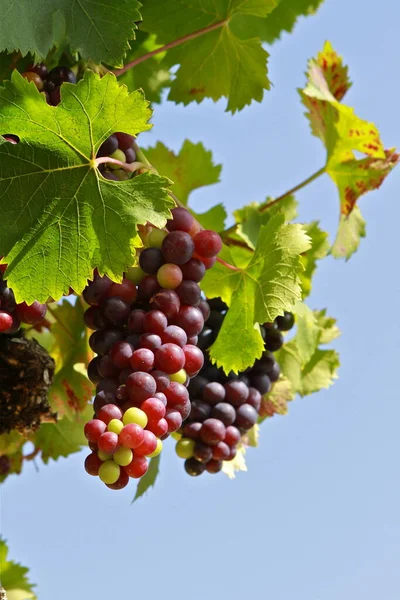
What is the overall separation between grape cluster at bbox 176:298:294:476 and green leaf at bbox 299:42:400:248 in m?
0.45

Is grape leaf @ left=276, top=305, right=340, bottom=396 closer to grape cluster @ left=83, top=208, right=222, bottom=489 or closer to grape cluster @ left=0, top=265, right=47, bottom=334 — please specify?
grape cluster @ left=83, top=208, right=222, bottom=489

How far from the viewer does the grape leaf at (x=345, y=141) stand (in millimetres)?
2066

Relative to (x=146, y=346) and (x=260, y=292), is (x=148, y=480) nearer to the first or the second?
(x=260, y=292)

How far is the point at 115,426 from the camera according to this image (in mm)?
1214

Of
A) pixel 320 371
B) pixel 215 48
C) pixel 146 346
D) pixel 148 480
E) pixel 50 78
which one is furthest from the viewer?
pixel 320 371

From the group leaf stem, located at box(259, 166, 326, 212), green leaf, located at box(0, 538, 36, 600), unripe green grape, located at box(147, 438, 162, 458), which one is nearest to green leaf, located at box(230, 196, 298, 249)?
leaf stem, located at box(259, 166, 326, 212)

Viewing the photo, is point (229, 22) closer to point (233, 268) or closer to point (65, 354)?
point (233, 268)

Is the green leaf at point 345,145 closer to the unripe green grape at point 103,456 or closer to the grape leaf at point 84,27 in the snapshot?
the grape leaf at point 84,27

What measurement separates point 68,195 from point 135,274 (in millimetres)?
194

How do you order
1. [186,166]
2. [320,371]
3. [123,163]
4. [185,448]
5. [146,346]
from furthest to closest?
[320,371] → [186,166] → [185,448] → [123,163] → [146,346]

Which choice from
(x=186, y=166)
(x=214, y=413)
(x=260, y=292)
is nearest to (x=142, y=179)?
(x=260, y=292)

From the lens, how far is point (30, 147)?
52.6 inches

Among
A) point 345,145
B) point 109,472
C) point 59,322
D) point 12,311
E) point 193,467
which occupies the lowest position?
point 109,472

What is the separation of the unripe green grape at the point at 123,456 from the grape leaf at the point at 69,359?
2.85 ft
